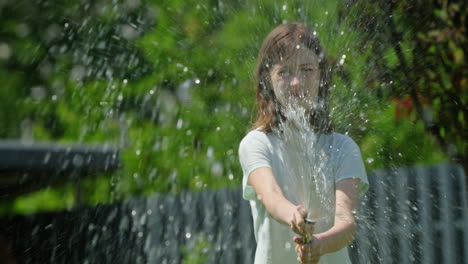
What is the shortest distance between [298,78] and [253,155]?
0.25 meters

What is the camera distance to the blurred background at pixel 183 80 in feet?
10.7

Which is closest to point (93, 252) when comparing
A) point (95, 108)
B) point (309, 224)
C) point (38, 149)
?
point (38, 149)

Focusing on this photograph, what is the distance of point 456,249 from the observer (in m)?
3.76

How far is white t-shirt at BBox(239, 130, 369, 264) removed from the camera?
60.6 inches

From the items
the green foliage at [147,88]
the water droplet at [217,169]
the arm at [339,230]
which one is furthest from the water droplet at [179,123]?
the arm at [339,230]

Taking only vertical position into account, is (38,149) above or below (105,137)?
above

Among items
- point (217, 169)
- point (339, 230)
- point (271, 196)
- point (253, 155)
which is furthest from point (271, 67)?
point (217, 169)

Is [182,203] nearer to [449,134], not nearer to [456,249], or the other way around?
[449,134]

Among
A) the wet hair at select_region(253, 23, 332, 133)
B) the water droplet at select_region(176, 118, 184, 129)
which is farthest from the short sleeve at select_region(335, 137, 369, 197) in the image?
the water droplet at select_region(176, 118, 184, 129)

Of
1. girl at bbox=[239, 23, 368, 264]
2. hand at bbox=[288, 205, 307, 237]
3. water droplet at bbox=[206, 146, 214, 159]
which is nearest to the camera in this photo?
hand at bbox=[288, 205, 307, 237]

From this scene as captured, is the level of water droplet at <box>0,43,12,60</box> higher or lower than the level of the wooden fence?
higher

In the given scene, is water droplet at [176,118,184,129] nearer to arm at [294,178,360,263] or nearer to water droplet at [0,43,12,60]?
water droplet at [0,43,12,60]

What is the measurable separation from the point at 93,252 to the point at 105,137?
0.87m

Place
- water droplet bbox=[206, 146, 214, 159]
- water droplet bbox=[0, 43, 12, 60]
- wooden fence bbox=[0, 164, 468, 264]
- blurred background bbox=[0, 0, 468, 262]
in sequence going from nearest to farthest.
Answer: wooden fence bbox=[0, 164, 468, 264]
blurred background bbox=[0, 0, 468, 262]
water droplet bbox=[206, 146, 214, 159]
water droplet bbox=[0, 43, 12, 60]
